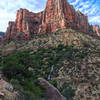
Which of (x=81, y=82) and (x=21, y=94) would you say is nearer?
(x=21, y=94)

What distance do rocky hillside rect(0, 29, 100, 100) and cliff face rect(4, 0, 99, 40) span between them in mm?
16839

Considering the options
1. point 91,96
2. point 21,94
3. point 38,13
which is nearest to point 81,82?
point 91,96

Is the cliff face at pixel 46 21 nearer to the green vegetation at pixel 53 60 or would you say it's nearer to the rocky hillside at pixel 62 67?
the rocky hillside at pixel 62 67

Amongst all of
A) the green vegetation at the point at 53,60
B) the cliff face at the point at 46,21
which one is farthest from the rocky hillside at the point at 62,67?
the cliff face at the point at 46,21

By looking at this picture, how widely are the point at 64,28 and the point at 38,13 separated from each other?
29.8 metres

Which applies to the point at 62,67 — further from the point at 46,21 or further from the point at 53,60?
the point at 46,21

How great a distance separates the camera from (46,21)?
9450cm

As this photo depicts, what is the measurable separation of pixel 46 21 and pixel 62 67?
5035cm

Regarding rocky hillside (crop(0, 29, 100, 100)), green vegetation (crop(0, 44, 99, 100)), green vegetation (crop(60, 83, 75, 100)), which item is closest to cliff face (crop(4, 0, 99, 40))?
rocky hillside (crop(0, 29, 100, 100))

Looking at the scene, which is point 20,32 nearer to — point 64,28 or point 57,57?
point 64,28

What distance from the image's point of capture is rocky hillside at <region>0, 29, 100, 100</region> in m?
22.2

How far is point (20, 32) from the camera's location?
9350 centimetres

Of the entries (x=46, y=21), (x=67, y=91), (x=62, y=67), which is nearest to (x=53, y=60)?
(x=62, y=67)

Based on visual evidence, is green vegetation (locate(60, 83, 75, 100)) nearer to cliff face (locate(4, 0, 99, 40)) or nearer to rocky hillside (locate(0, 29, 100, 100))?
rocky hillside (locate(0, 29, 100, 100))
